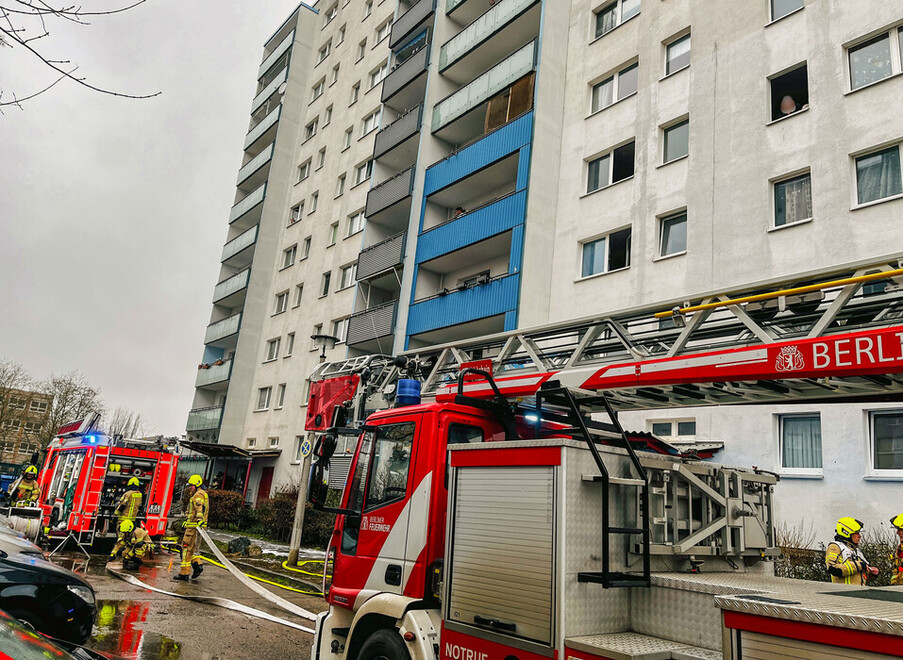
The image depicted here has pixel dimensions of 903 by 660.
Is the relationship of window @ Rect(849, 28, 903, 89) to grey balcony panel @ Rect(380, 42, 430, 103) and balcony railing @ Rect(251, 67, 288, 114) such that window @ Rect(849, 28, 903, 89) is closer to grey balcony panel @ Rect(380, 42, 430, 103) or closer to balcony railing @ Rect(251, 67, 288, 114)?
grey balcony panel @ Rect(380, 42, 430, 103)

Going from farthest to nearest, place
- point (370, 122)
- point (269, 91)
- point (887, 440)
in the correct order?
point (269, 91) → point (370, 122) → point (887, 440)

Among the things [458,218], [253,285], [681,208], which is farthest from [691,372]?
[253,285]

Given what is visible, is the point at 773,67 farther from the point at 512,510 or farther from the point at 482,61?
the point at 512,510

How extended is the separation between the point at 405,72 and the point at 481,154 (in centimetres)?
794

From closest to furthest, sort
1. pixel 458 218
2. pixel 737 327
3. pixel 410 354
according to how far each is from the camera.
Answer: pixel 737 327 → pixel 410 354 → pixel 458 218

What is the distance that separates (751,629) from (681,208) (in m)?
13.5

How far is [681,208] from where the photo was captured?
1498 centimetres

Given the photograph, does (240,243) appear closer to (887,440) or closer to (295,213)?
(295,213)

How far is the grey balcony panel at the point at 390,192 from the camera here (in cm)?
2347

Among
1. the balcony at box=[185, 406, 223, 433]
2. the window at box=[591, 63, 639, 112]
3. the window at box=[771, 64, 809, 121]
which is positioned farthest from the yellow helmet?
the balcony at box=[185, 406, 223, 433]

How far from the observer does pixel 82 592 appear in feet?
20.1

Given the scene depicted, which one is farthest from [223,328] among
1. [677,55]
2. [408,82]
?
[677,55]

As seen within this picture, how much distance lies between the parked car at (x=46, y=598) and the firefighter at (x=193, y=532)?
5067mm

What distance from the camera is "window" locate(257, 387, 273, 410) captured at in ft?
101
